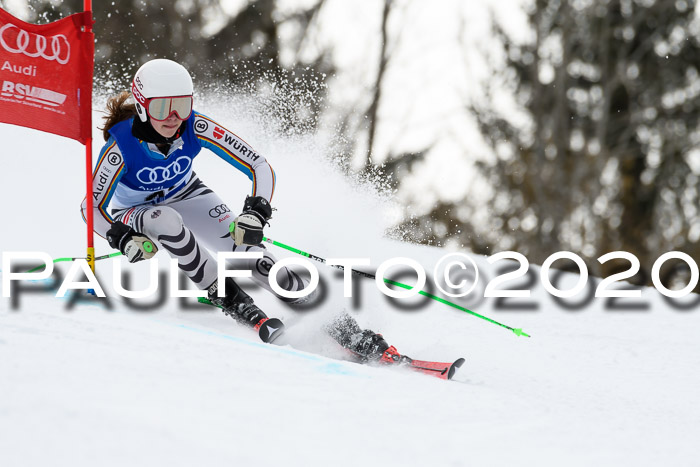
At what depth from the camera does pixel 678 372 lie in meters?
4.15

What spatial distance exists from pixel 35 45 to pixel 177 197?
923 mm

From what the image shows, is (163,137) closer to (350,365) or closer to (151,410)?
(350,365)

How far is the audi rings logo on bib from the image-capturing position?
354 centimetres

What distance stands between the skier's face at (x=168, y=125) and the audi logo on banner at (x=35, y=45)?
684 mm

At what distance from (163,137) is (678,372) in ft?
9.23

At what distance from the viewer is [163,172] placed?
141 inches

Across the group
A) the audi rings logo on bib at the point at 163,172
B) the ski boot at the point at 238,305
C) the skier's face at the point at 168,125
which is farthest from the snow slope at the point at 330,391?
the skier's face at the point at 168,125

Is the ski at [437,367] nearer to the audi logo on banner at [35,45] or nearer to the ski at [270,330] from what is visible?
the ski at [270,330]

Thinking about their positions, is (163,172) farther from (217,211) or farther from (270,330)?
(270,330)

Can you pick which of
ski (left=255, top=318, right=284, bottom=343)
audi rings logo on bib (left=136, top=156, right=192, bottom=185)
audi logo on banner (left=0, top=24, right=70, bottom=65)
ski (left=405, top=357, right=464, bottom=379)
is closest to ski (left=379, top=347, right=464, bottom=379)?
ski (left=405, top=357, right=464, bottom=379)

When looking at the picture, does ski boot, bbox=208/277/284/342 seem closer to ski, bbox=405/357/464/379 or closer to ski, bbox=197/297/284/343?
ski, bbox=197/297/284/343

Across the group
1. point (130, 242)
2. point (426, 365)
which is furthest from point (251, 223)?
point (426, 365)

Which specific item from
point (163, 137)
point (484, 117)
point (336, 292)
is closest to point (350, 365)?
point (336, 292)

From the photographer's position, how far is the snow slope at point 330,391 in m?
1.82
